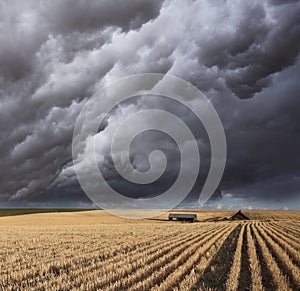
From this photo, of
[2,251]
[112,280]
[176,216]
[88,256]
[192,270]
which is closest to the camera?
[112,280]

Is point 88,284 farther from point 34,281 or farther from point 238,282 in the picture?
point 238,282

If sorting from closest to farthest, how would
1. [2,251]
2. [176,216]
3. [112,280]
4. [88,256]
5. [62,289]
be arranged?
[62,289], [112,280], [88,256], [2,251], [176,216]

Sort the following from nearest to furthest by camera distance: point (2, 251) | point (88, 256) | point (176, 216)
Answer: point (88, 256)
point (2, 251)
point (176, 216)

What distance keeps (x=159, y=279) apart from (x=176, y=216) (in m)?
74.6

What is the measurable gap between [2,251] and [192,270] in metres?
11.8

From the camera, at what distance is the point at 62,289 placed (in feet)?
30.8

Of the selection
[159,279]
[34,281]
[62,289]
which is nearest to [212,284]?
[159,279]

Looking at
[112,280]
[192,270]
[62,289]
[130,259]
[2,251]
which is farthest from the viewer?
[2,251]

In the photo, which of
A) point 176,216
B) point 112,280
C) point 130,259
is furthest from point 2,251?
point 176,216

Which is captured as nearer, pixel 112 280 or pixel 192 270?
pixel 112 280

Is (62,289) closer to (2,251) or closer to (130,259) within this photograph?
(130,259)

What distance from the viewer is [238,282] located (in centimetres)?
1070

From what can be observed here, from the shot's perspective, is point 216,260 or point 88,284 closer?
point 88,284

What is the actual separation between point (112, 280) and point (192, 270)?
305 centimetres
